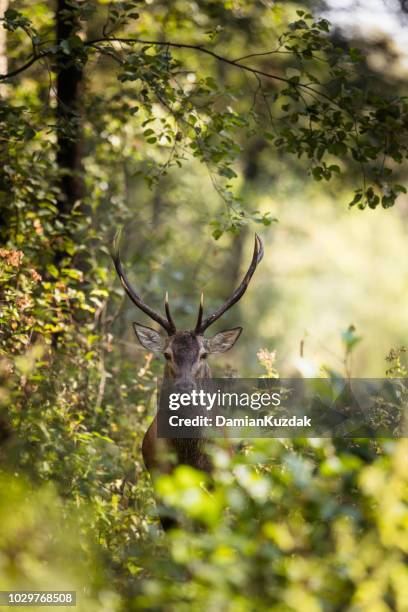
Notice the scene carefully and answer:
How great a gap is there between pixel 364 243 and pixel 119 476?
2161 cm

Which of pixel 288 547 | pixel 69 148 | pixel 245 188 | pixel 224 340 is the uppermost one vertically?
pixel 245 188

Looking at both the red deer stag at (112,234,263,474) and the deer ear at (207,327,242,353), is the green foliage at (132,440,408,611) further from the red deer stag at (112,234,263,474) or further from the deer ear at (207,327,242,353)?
the deer ear at (207,327,242,353)

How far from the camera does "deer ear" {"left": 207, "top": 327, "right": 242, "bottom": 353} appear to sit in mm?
6836

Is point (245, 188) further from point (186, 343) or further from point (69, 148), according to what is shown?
point (186, 343)

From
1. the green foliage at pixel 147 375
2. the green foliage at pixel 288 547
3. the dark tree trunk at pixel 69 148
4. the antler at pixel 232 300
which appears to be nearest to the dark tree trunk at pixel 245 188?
the green foliage at pixel 147 375

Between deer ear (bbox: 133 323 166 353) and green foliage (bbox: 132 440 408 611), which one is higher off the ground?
deer ear (bbox: 133 323 166 353)

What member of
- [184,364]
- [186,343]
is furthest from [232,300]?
[184,364]

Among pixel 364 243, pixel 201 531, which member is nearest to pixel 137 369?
pixel 201 531

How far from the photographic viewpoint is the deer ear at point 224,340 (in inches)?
269

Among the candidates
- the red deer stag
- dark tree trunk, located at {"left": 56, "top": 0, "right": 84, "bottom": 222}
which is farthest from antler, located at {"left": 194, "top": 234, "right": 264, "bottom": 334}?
dark tree trunk, located at {"left": 56, "top": 0, "right": 84, "bottom": 222}

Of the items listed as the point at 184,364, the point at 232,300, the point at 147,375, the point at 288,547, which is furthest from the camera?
the point at 147,375

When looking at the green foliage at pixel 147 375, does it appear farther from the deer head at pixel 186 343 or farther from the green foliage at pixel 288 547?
the deer head at pixel 186 343

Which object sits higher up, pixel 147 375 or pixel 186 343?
pixel 147 375

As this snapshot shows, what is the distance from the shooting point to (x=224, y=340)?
6914 mm
